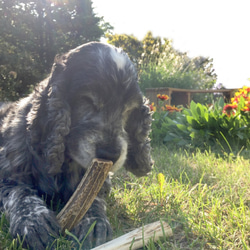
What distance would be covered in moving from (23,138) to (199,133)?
10.6ft

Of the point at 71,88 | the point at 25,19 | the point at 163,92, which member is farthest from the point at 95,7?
the point at 71,88

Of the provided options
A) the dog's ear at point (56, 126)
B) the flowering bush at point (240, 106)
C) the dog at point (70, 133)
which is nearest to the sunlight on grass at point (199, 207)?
the dog at point (70, 133)

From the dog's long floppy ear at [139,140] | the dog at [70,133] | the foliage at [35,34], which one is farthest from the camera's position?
the foliage at [35,34]

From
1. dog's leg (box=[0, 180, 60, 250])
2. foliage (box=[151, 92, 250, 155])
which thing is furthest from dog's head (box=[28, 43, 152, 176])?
foliage (box=[151, 92, 250, 155])

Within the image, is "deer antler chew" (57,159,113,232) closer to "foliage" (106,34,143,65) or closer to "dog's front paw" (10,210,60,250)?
"dog's front paw" (10,210,60,250)

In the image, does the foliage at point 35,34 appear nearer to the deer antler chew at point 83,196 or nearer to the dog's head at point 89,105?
the dog's head at point 89,105

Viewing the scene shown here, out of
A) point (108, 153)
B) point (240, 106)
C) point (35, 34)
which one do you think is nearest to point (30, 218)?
point (108, 153)

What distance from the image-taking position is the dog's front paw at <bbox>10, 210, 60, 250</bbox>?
1.67m

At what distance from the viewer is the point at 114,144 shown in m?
1.98

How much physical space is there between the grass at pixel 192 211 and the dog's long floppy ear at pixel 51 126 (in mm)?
499

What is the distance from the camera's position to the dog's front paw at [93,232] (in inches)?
69.4

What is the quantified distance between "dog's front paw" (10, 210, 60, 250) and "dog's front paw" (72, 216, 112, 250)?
15 centimetres

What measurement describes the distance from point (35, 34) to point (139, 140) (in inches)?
418

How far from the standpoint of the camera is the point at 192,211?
2.19m
